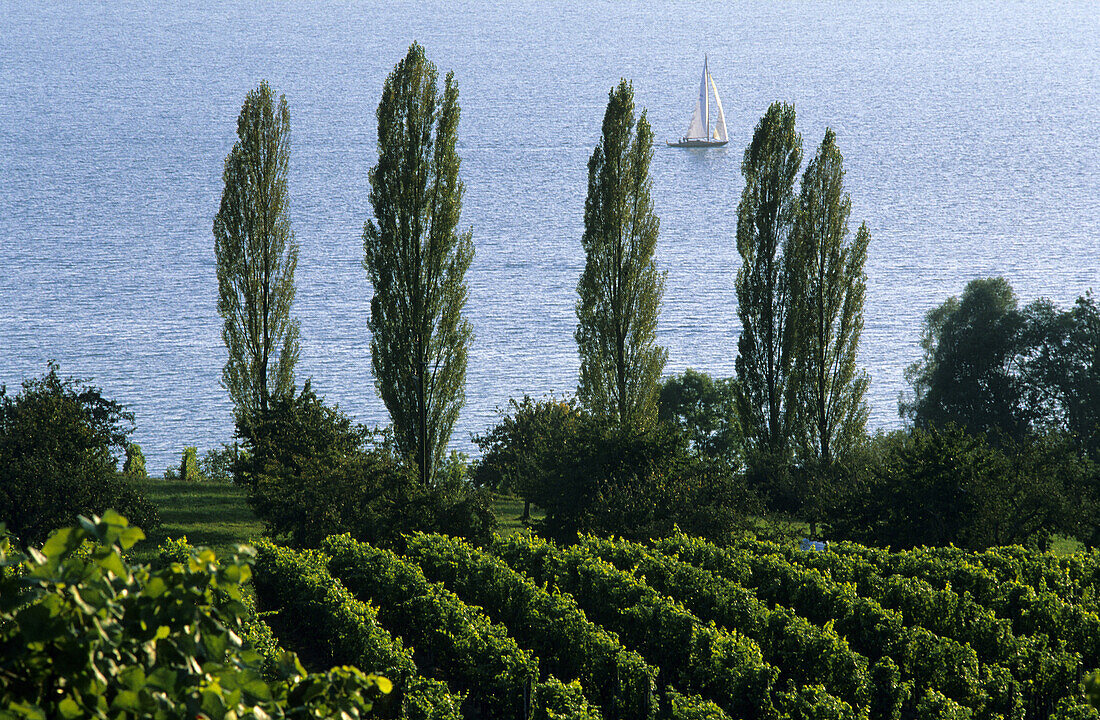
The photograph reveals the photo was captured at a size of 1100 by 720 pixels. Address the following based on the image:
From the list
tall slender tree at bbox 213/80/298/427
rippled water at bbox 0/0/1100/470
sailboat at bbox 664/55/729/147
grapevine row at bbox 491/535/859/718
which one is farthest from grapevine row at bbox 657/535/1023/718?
sailboat at bbox 664/55/729/147

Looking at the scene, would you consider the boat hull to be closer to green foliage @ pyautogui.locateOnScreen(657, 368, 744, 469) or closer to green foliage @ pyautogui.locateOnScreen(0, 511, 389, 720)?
green foliage @ pyautogui.locateOnScreen(657, 368, 744, 469)

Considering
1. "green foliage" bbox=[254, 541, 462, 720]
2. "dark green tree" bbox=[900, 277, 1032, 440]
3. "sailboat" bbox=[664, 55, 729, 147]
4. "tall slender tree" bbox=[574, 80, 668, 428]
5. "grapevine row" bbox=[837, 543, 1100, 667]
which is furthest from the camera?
"sailboat" bbox=[664, 55, 729, 147]

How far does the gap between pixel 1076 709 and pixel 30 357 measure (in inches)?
3046

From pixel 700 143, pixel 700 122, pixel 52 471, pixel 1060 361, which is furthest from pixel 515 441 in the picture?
pixel 700 122

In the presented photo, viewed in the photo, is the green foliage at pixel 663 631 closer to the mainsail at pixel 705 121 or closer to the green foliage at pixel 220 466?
the green foliage at pixel 220 466

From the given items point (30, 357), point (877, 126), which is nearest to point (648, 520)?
point (30, 357)

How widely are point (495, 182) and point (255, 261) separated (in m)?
84.2

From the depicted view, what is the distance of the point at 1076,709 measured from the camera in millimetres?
13523

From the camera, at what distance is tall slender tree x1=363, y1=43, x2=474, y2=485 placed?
29688 millimetres

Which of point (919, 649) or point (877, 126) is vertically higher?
point (877, 126)

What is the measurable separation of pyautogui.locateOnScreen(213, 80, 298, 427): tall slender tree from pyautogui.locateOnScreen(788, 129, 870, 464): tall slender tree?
1756 centimetres

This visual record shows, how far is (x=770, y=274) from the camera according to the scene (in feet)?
115

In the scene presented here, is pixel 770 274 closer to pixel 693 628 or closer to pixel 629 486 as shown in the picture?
pixel 629 486

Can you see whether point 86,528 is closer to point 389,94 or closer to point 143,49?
point 389,94
